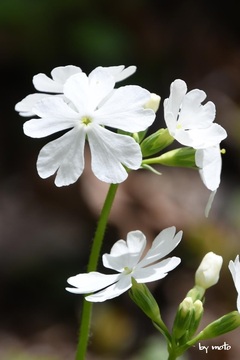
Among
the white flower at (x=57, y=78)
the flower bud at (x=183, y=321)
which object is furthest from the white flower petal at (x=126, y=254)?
the white flower at (x=57, y=78)

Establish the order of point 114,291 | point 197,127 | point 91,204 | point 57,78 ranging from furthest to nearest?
point 91,204
point 57,78
point 197,127
point 114,291

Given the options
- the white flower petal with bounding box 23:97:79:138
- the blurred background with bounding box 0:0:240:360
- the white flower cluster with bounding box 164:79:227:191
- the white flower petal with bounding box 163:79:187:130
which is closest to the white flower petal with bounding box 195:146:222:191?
the white flower cluster with bounding box 164:79:227:191

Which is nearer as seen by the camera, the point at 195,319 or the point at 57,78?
the point at 195,319

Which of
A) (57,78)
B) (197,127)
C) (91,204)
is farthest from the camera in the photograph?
(91,204)

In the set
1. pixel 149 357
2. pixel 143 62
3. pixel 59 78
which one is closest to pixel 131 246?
pixel 59 78

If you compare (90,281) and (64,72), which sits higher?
(64,72)

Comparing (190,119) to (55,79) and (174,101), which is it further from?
(55,79)

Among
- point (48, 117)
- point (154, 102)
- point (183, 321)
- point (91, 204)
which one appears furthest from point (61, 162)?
point (91, 204)
